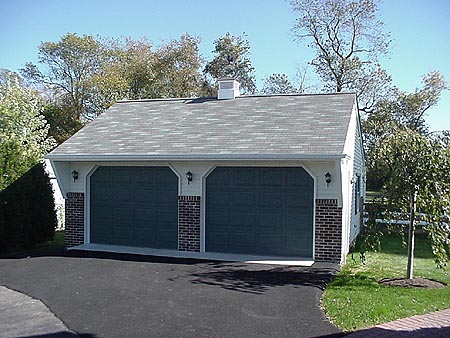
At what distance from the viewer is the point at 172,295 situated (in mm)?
7367

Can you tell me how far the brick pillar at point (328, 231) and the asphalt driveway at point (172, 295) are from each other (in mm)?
426

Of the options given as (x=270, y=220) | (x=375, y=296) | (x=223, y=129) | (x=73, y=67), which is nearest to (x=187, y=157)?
(x=223, y=129)

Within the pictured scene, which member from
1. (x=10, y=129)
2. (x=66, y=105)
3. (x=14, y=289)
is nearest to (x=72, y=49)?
(x=66, y=105)

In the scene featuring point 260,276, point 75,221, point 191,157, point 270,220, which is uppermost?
point 191,157

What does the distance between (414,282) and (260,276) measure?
9.42 ft

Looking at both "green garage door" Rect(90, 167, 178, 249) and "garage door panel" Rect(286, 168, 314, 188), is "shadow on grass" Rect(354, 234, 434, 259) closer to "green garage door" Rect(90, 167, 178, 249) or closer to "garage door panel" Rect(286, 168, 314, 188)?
"garage door panel" Rect(286, 168, 314, 188)

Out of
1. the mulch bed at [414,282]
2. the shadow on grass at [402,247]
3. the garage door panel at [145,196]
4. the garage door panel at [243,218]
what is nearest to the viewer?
the mulch bed at [414,282]

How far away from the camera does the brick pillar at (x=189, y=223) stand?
36.0 ft

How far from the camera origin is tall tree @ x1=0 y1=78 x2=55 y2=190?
1186 centimetres

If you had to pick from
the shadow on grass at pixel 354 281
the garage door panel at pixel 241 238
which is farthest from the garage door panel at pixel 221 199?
the shadow on grass at pixel 354 281

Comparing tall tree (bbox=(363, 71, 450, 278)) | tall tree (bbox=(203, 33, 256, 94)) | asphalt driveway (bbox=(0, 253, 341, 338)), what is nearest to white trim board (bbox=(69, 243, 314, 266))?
asphalt driveway (bbox=(0, 253, 341, 338))

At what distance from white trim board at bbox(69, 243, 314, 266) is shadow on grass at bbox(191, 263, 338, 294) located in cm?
45

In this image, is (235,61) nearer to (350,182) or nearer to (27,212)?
(350,182)

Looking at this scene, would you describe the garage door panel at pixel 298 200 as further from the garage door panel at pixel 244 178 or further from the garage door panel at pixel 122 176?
the garage door panel at pixel 122 176
